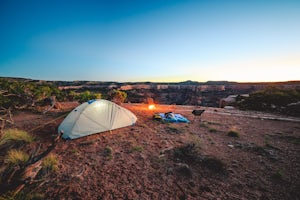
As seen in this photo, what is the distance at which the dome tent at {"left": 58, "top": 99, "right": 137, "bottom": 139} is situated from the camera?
5.19m

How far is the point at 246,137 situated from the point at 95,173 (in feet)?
20.5

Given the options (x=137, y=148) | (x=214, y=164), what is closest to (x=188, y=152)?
(x=214, y=164)

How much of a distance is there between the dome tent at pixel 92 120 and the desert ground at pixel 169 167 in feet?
0.92

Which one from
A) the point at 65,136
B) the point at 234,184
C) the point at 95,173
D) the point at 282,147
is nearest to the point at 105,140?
the point at 65,136

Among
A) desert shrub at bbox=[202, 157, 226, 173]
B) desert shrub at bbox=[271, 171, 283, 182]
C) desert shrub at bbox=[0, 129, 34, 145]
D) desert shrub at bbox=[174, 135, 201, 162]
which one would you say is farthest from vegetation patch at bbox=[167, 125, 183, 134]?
desert shrub at bbox=[0, 129, 34, 145]

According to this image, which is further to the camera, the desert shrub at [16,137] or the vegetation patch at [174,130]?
the vegetation patch at [174,130]

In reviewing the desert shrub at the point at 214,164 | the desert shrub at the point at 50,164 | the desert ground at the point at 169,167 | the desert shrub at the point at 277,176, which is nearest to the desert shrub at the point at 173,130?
the desert ground at the point at 169,167

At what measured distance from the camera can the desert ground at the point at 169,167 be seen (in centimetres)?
276

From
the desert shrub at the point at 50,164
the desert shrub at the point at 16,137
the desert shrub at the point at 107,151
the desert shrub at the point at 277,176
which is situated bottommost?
the desert shrub at the point at 277,176

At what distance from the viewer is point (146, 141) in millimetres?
5184

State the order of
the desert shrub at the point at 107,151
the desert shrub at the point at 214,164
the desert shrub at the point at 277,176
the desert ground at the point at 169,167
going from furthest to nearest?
the desert shrub at the point at 107,151, the desert shrub at the point at 214,164, the desert shrub at the point at 277,176, the desert ground at the point at 169,167

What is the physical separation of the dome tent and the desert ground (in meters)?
0.28

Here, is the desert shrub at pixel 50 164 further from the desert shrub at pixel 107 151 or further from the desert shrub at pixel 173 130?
the desert shrub at pixel 173 130

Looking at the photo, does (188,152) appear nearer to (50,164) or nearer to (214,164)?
(214,164)
